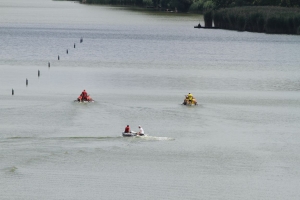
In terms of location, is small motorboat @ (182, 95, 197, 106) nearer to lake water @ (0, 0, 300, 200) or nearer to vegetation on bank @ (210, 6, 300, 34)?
lake water @ (0, 0, 300, 200)

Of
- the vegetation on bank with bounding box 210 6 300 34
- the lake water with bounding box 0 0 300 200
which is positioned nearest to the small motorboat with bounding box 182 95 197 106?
the lake water with bounding box 0 0 300 200

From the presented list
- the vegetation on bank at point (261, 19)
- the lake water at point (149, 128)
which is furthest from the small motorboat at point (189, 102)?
the vegetation on bank at point (261, 19)

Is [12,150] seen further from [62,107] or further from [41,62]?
[41,62]

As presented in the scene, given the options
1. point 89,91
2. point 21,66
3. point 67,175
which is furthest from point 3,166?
point 21,66

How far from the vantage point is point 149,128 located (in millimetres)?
60969

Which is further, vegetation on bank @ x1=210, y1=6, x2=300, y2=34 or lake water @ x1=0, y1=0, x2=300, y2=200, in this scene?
vegetation on bank @ x1=210, y1=6, x2=300, y2=34

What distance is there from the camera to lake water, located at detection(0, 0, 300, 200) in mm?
45391

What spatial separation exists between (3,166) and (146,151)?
360 inches

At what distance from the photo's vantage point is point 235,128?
6222cm

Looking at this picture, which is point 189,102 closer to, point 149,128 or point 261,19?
point 149,128

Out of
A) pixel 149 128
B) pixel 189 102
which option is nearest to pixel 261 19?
pixel 189 102

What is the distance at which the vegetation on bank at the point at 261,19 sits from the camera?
173 m

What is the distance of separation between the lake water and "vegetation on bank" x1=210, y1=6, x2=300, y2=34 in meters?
49.8

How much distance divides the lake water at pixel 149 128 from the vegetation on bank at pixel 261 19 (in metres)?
49.8
